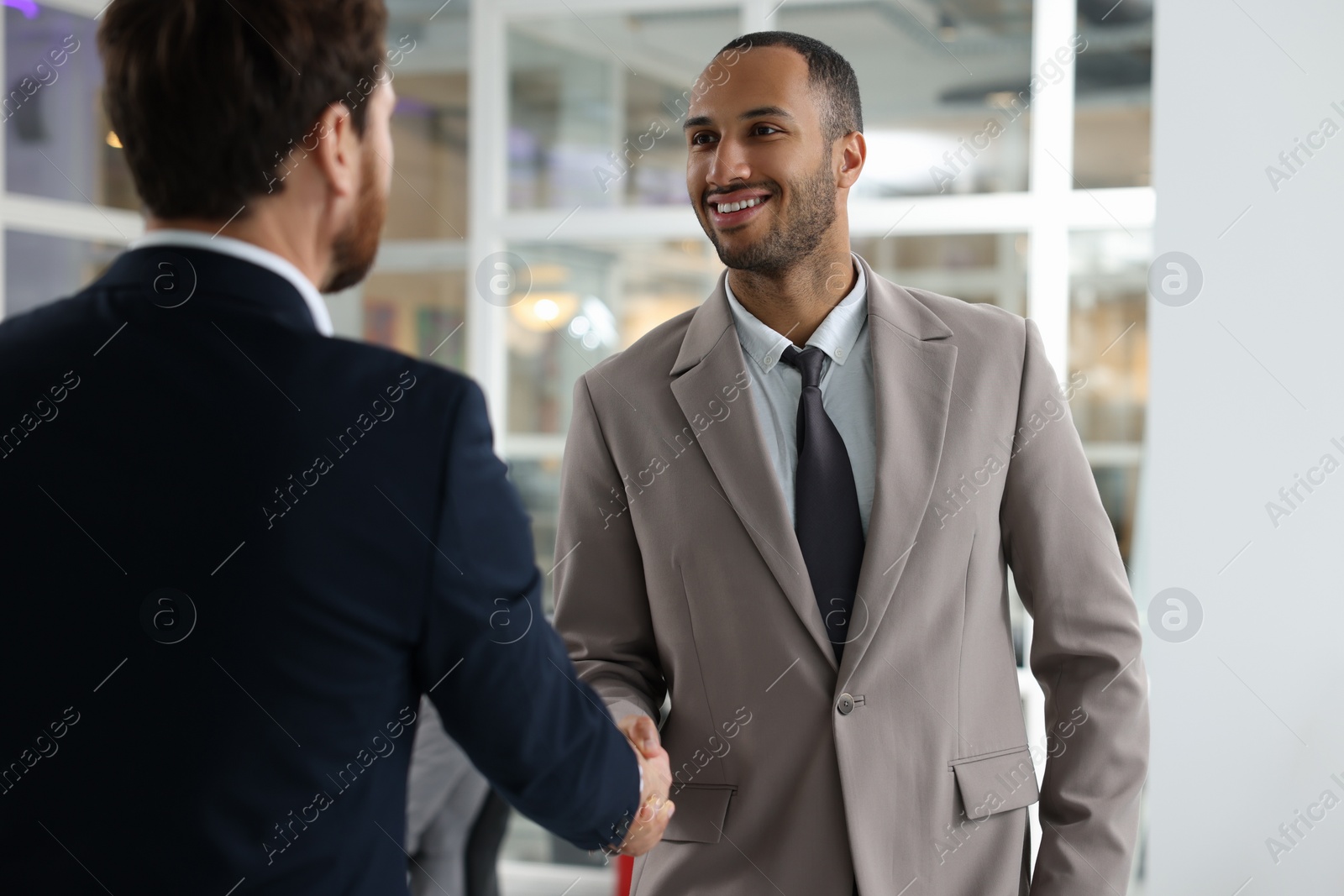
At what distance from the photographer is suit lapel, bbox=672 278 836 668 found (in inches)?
61.6

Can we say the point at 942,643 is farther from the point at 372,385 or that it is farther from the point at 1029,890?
the point at 372,385

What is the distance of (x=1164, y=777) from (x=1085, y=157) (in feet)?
8.05

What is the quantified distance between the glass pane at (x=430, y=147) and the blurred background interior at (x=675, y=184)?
156 centimetres

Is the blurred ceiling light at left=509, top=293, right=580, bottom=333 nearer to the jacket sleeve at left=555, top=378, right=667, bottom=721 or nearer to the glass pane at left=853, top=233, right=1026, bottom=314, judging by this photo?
the glass pane at left=853, top=233, right=1026, bottom=314

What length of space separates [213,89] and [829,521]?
95 centimetres

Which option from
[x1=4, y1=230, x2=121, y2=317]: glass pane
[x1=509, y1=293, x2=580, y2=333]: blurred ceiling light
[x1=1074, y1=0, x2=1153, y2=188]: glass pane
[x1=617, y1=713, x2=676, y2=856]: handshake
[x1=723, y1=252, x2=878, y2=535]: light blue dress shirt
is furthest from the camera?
[x1=509, y1=293, x2=580, y2=333]: blurred ceiling light

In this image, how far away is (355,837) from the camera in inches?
39.0

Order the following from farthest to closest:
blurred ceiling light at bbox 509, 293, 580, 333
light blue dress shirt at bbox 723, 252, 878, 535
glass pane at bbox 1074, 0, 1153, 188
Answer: blurred ceiling light at bbox 509, 293, 580, 333 < glass pane at bbox 1074, 0, 1153, 188 < light blue dress shirt at bbox 723, 252, 878, 535

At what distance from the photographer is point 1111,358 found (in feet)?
15.6

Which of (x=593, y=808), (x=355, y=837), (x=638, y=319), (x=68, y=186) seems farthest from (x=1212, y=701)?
(x=68, y=186)

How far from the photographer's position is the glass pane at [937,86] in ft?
14.8

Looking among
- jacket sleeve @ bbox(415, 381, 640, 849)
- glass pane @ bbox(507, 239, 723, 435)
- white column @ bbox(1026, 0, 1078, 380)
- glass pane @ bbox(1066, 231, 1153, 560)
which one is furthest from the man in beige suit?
glass pane @ bbox(507, 239, 723, 435)

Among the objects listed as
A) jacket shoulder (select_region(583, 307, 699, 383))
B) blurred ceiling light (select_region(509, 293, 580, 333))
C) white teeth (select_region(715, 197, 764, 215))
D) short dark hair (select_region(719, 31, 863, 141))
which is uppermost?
short dark hair (select_region(719, 31, 863, 141))

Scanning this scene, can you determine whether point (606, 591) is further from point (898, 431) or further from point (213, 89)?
point (213, 89)
